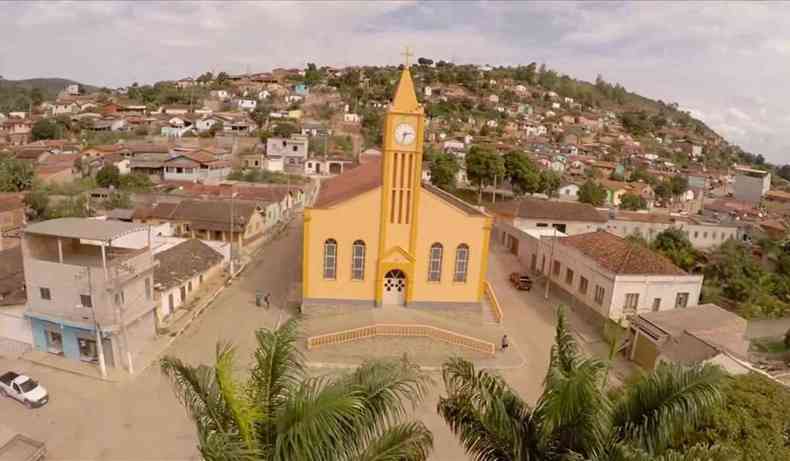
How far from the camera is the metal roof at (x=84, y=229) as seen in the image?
15297 millimetres

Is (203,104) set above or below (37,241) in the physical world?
above

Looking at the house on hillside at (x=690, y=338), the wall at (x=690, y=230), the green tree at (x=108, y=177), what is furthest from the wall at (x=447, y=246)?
the green tree at (x=108, y=177)

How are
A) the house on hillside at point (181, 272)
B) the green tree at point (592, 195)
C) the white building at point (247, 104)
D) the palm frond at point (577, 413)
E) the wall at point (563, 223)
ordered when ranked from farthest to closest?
the white building at point (247, 104) → the green tree at point (592, 195) → the wall at point (563, 223) → the house on hillside at point (181, 272) → the palm frond at point (577, 413)

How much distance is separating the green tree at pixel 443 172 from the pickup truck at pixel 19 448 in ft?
135

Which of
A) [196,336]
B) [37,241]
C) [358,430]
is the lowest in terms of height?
[196,336]

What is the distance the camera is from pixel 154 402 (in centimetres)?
1443

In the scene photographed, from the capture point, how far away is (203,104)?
293ft

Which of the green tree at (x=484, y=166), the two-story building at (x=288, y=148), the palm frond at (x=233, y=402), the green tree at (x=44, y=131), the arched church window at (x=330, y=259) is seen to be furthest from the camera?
the green tree at (x=44, y=131)

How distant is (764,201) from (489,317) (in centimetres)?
5521

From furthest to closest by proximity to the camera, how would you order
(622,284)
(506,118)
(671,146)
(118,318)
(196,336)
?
(671,146), (506,118), (622,284), (196,336), (118,318)

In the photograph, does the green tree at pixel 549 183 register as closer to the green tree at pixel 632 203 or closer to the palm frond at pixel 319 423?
the green tree at pixel 632 203

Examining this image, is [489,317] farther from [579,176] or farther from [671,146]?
[671,146]

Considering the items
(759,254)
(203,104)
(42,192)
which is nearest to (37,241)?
(42,192)

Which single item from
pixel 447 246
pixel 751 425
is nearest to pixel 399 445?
pixel 751 425
